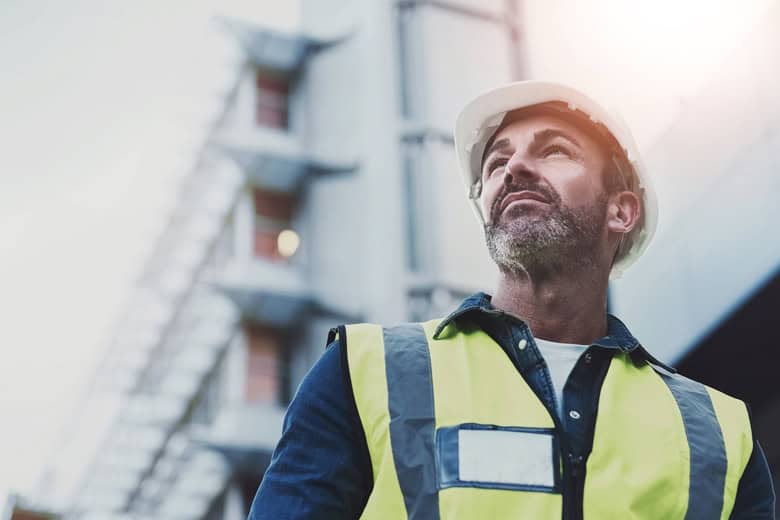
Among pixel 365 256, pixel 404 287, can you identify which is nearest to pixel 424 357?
pixel 404 287

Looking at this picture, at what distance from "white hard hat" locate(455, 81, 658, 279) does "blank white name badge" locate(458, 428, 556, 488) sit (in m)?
0.98

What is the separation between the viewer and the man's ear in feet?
8.39

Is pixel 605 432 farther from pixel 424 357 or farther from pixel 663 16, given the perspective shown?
pixel 663 16

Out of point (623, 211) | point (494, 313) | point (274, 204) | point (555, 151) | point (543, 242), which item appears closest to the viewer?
point (494, 313)

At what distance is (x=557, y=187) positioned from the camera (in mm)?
2359

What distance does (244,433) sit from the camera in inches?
Answer: 656

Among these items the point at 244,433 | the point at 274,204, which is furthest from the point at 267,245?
the point at 244,433

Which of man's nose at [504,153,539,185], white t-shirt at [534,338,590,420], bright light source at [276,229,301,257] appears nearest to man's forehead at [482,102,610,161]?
man's nose at [504,153,539,185]

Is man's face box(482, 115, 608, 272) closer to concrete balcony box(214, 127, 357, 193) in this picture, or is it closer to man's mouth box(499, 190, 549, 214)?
man's mouth box(499, 190, 549, 214)

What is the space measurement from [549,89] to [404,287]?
13286 mm

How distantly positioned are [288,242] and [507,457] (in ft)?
56.1

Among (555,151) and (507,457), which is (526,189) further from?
(507,457)

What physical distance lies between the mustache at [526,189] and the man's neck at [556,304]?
14cm

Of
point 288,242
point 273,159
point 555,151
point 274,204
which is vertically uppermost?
point 555,151
